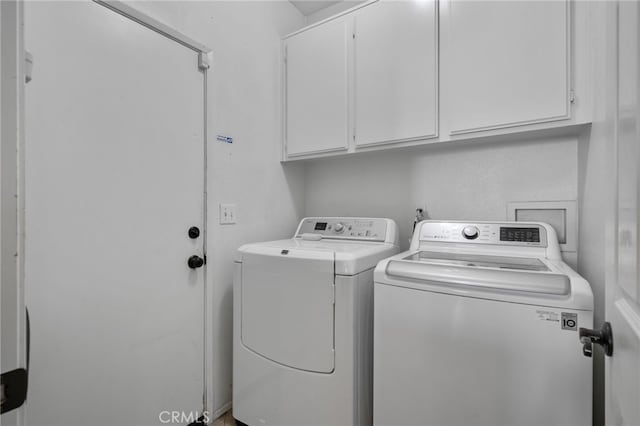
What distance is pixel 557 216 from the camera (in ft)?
5.06

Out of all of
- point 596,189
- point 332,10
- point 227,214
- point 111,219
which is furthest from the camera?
point 332,10

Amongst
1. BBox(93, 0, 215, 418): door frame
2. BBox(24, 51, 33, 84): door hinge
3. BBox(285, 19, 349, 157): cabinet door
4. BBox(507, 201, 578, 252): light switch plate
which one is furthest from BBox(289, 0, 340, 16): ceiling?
BBox(24, 51, 33, 84): door hinge

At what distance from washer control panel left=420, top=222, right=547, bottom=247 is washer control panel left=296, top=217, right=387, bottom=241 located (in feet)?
0.84

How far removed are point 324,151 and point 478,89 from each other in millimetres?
942

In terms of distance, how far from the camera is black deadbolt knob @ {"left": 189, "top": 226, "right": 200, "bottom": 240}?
1594mm

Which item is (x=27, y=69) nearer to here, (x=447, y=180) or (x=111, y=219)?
(x=111, y=219)

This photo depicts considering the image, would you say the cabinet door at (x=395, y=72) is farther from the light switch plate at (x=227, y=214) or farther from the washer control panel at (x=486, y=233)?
the light switch plate at (x=227, y=214)

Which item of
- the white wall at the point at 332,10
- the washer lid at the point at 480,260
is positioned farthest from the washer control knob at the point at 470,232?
the white wall at the point at 332,10

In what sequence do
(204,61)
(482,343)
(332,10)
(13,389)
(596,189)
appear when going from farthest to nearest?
(332,10) → (204,61) → (596,189) → (482,343) → (13,389)

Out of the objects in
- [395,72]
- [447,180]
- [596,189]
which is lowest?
[596,189]

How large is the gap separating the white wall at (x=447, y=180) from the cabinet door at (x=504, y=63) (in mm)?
301

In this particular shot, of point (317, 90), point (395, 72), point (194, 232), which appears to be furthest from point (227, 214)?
point (395, 72)

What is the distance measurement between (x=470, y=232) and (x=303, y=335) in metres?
1.00

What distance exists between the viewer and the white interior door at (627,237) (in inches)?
18.5
